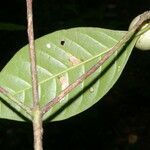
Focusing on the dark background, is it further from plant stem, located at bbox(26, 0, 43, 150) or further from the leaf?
plant stem, located at bbox(26, 0, 43, 150)

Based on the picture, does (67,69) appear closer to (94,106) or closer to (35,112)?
(35,112)

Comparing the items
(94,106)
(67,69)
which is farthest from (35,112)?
(94,106)

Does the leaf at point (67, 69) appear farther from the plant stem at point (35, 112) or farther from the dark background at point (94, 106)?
the dark background at point (94, 106)

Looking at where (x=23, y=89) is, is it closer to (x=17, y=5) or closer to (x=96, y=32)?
(x=96, y=32)

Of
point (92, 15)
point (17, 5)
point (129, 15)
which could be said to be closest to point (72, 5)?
point (92, 15)

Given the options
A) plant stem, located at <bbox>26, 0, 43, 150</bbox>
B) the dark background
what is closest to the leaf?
plant stem, located at <bbox>26, 0, 43, 150</bbox>

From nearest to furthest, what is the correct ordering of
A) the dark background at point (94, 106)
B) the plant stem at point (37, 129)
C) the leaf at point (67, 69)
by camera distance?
the plant stem at point (37, 129)
the leaf at point (67, 69)
the dark background at point (94, 106)

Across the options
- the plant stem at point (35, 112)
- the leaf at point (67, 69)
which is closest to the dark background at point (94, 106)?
the leaf at point (67, 69)
